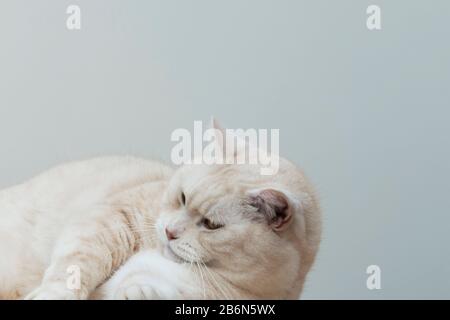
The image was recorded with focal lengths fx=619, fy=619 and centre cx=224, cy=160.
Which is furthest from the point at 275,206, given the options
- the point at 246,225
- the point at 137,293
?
the point at 137,293

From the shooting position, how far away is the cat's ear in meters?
1.15

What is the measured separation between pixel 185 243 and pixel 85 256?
0.68 ft

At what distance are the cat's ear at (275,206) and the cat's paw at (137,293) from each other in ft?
0.82

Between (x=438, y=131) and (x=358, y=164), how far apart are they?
A: 231 millimetres

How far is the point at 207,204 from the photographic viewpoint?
1.23m

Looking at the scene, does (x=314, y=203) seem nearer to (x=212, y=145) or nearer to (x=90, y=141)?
(x=212, y=145)

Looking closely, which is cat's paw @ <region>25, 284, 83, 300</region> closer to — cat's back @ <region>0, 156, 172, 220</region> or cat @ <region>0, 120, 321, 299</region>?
cat @ <region>0, 120, 321, 299</region>

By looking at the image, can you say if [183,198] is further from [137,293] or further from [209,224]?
[137,293]

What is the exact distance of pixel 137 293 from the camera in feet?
3.68

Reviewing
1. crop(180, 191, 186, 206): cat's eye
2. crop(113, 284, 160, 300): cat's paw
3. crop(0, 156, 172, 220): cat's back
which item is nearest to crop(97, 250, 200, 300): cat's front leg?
crop(113, 284, 160, 300): cat's paw

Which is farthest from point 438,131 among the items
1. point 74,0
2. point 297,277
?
point 74,0

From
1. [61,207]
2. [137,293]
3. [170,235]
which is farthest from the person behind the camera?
[61,207]

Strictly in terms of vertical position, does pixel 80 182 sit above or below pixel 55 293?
above

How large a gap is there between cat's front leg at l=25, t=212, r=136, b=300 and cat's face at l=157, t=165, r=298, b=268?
0.11 metres
